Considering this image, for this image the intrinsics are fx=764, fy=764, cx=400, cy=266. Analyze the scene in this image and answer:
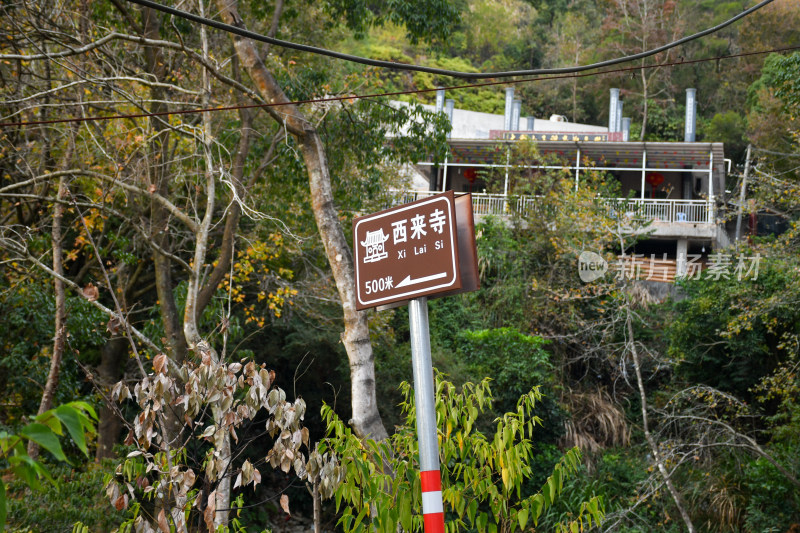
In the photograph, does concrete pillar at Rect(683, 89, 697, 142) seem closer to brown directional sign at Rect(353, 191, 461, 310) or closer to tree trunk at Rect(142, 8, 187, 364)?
tree trunk at Rect(142, 8, 187, 364)

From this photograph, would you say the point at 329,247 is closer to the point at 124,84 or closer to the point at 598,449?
the point at 124,84

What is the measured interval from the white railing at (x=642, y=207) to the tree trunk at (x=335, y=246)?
30.9 ft

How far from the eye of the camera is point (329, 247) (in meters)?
6.35

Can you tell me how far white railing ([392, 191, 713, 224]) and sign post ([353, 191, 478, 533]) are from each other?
42.5ft

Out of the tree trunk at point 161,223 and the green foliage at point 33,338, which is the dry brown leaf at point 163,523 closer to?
the tree trunk at point 161,223

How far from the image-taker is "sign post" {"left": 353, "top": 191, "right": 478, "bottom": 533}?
317 centimetres

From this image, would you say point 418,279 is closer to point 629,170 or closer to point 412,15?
point 412,15

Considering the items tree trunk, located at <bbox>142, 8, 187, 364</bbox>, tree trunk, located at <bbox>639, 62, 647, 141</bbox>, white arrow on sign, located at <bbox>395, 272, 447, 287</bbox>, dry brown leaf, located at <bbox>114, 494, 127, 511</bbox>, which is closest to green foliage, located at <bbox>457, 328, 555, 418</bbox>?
tree trunk, located at <bbox>142, 8, 187, 364</bbox>

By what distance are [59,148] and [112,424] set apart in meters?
4.06

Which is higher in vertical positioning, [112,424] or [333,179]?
[333,179]

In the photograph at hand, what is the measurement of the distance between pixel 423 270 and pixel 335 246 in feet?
10.5

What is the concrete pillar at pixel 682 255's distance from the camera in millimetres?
18031

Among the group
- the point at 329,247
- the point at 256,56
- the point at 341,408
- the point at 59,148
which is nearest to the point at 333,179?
the point at 256,56

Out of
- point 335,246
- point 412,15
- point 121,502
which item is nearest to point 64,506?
point 335,246
